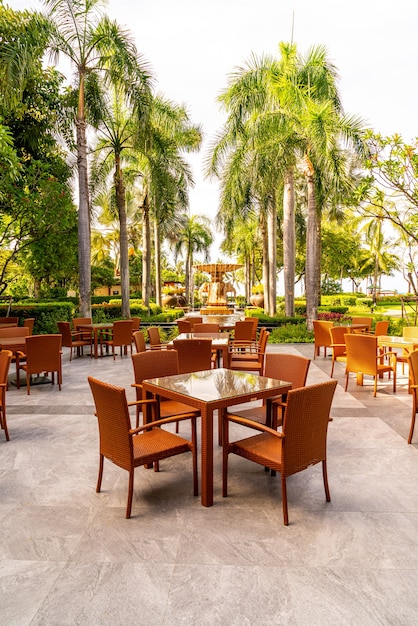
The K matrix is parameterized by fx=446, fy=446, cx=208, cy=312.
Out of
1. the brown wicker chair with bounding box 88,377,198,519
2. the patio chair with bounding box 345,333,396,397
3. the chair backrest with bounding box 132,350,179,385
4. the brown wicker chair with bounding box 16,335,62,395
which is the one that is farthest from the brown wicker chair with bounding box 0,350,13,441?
the patio chair with bounding box 345,333,396,397

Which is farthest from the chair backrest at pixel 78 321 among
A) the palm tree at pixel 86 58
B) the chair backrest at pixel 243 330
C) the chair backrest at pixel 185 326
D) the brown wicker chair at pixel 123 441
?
the brown wicker chair at pixel 123 441

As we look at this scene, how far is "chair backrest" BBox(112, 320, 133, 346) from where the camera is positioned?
10.8 metres

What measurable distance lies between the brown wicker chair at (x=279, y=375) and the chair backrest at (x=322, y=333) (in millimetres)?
5432

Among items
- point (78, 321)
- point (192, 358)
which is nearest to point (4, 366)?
point (192, 358)

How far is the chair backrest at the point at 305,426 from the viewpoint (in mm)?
3104

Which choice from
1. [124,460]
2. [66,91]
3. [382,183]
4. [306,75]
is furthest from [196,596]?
[306,75]

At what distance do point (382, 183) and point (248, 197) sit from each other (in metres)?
8.56

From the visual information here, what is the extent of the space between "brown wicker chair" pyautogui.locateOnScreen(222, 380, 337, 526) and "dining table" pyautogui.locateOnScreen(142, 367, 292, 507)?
0.23m

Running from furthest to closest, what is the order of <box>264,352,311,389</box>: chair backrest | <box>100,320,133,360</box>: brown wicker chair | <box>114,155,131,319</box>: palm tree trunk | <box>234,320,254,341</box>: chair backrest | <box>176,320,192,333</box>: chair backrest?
<box>114,155,131,319</box>: palm tree trunk, <box>100,320,133,360</box>: brown wicker chair, <box>176,320,192,333</box>: chair backrest, <box>234,320,254,341</box>: chair backrest, <box>264,352,311,389</box>: chair backrest

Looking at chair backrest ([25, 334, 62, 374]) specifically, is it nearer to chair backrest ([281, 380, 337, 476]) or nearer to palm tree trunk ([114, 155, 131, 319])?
chair backrest ([281, 380, 337, 476])

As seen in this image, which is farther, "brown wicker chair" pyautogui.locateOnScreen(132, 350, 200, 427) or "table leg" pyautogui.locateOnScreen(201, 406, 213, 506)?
"brown wicker chair" pyautogui.locateOnScreen(132, 350, 200, 427)

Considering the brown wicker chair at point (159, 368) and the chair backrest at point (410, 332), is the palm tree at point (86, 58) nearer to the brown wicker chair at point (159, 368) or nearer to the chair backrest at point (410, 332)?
the chair backrest at point (410, 332)

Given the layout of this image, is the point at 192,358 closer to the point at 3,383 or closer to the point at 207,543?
the point at 3,383

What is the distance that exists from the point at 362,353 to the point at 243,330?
10.0ft
